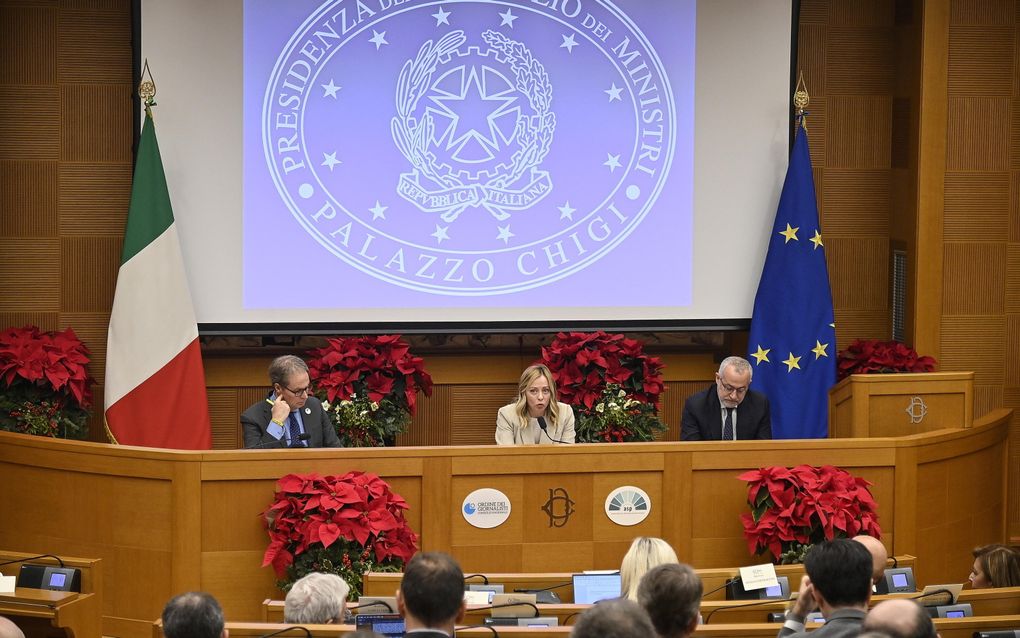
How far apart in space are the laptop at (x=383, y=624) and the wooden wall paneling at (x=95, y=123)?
13.9 ft

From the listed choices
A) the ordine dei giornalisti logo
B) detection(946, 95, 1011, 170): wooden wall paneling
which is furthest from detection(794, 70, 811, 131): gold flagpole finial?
detection(946, 95, 1011, 170): wooden wall paneling

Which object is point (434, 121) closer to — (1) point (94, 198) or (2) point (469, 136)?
(2) point (469, 136)

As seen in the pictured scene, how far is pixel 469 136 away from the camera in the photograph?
764 cm

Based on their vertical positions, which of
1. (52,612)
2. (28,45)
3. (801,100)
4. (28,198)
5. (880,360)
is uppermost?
(28,45)

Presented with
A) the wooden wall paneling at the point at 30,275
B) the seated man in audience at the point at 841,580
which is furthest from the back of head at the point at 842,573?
the wooden wall paneling at the point at 30,275

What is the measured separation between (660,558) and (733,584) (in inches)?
40.7

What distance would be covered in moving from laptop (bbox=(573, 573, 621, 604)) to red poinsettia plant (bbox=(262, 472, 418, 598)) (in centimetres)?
112

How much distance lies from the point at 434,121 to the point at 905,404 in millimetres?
2838

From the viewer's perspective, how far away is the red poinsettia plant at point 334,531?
5.61 metres

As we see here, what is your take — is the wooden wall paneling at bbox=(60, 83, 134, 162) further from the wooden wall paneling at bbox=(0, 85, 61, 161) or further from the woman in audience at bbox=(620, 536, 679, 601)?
the woman in audience at bbox=(620, 536, 679, 601)

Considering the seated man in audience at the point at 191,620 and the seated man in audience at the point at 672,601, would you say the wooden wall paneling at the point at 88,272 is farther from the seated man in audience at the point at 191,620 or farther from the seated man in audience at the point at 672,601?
the seated man in audience at the point at 672,601

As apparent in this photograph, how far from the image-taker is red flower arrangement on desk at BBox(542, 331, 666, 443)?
718 cm

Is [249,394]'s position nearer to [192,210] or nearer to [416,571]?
[192,210]

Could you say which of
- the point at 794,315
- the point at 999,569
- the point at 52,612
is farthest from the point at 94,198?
the point at 999,569
